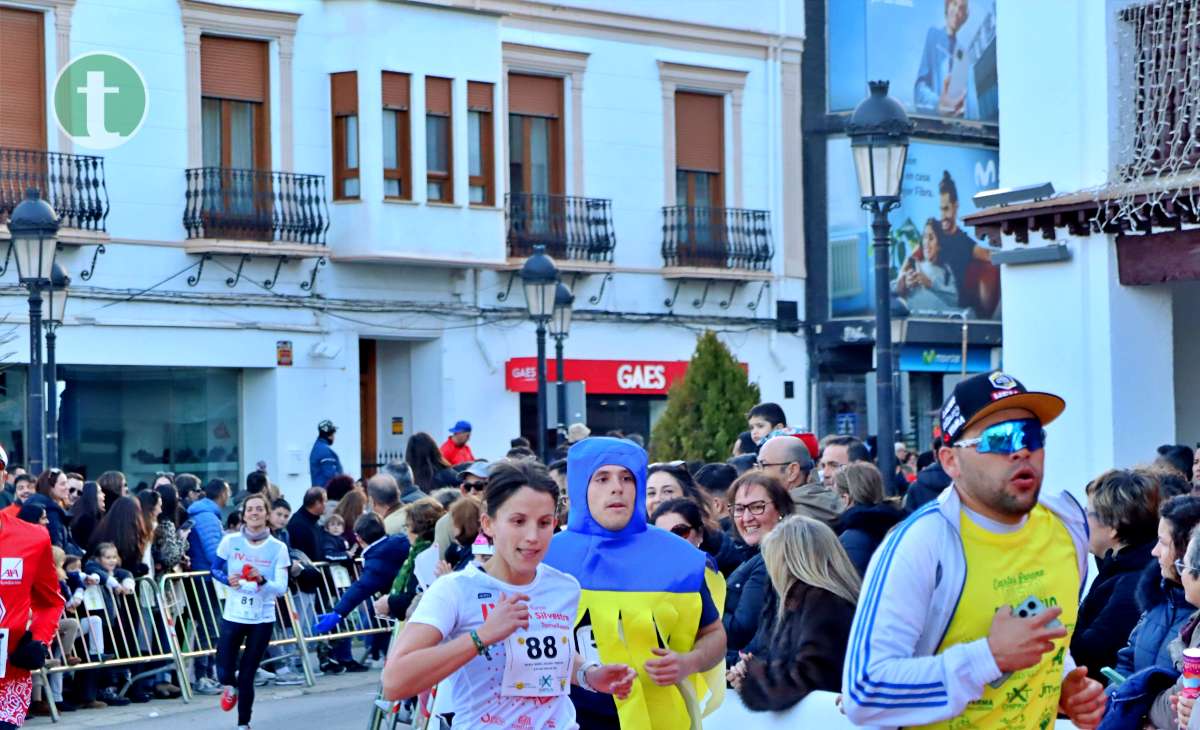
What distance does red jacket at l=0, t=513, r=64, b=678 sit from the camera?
9.29 m

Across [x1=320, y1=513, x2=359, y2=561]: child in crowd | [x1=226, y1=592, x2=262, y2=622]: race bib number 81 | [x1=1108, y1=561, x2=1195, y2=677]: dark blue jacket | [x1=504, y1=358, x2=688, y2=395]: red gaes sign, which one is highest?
[x1=504, y1=358, x2=688, y2=395]: red gaes sign

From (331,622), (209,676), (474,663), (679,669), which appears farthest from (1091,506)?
(209,676)

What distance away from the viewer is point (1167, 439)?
14273 millimetres

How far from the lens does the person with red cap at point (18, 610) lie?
30.4 ft

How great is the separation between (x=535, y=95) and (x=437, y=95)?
8.00ft

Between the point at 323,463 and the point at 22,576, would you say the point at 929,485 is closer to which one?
the point at 22,576

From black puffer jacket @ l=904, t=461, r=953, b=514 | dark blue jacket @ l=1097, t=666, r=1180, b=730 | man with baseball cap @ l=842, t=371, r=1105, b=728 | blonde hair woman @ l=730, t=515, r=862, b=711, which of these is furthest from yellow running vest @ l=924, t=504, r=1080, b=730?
black puffer jacket @ l=904, t=461, r=953, b=514

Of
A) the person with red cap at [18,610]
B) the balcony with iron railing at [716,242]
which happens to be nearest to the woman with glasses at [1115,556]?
the person with red cap at [18,610]

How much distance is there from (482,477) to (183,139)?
15.9 m

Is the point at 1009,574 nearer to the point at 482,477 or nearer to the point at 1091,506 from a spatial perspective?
the point at 1091,506

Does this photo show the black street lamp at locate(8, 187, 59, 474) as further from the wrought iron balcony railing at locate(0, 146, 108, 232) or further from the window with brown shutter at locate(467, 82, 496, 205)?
the window with brown shutter at locate(467, 82, 496, 205)

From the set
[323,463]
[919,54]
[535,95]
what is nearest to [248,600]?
[323,463]

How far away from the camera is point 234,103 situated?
90.6ft

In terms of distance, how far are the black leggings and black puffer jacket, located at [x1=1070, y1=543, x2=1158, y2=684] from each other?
23.5 feet
